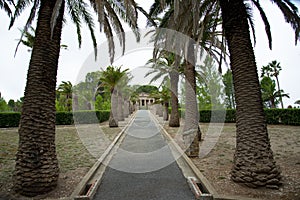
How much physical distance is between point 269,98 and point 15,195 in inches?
1620

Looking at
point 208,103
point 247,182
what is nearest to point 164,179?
point 247,182

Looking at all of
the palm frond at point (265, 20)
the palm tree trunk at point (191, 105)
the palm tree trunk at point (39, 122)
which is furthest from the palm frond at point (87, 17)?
the palm frond at point (265, 20)

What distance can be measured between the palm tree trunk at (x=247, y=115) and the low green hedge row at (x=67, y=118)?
19902 millimetres

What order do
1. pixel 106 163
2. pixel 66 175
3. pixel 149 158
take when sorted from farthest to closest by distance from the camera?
pixel 149 158 < pixel 106 163 < pixel 66 175

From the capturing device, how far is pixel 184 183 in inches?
181

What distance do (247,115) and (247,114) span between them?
22 mm

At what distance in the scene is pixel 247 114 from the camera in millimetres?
4328

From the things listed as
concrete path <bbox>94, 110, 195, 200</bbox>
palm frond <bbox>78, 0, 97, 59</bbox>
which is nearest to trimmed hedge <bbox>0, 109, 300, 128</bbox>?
concrete path <bbox>94, 110, 195, 200</bbox>

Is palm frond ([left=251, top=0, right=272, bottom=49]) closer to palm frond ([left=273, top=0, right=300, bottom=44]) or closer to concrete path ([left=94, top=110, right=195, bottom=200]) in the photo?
palm frond ([left=273, top=0, right=300, bottom=44])

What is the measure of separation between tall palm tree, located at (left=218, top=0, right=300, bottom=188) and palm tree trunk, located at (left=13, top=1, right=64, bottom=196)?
4.04 metres

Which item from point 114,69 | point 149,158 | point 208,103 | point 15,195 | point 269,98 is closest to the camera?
point 15,195

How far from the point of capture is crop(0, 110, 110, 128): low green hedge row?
19.9 metres

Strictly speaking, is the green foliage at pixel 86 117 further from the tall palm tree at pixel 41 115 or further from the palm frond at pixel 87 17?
the tall palm tree at pixel 41 115

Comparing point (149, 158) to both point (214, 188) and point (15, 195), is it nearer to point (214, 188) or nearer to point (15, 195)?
point (214, 188)
